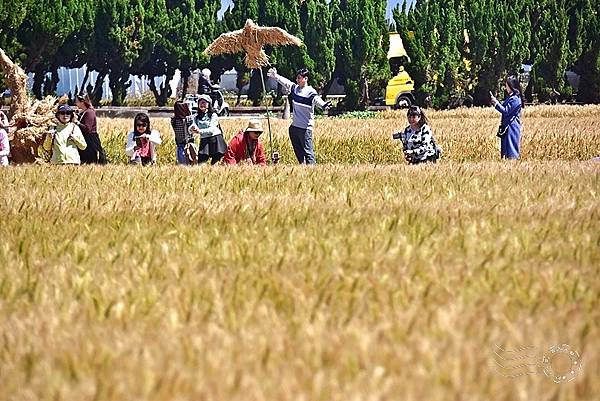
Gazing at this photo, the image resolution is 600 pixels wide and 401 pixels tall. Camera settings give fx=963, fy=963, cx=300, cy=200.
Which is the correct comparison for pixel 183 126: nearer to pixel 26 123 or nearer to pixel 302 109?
pixel 302 109

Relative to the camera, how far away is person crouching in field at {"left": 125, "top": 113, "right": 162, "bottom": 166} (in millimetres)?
13242

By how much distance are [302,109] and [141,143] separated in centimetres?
229

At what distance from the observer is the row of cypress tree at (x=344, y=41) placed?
41.1 metres

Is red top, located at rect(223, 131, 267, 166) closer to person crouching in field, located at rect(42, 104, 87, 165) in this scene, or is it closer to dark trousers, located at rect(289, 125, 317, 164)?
dark trousers, located at rect(289, 125, 317, 164)

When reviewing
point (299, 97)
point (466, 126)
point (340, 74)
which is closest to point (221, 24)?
point (340, 74)

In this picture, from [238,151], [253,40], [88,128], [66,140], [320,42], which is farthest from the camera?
[320,42]

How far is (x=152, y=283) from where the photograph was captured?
13.1ft

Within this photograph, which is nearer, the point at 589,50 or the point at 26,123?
the point at 26,123

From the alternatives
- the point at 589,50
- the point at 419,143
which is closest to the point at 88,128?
the point at 419,143

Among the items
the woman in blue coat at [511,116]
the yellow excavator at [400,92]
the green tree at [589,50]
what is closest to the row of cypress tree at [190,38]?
the yellow excavator at [400,92]

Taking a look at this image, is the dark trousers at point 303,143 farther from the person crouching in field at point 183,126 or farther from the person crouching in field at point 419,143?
the person crouching in field at point 419,143

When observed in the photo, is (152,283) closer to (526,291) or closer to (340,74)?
(526,291)

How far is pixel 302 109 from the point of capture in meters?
13.5

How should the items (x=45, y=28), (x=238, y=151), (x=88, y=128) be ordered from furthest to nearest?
(x=45, y=28)
(x=88, y=128)
(x=238, y=151)
